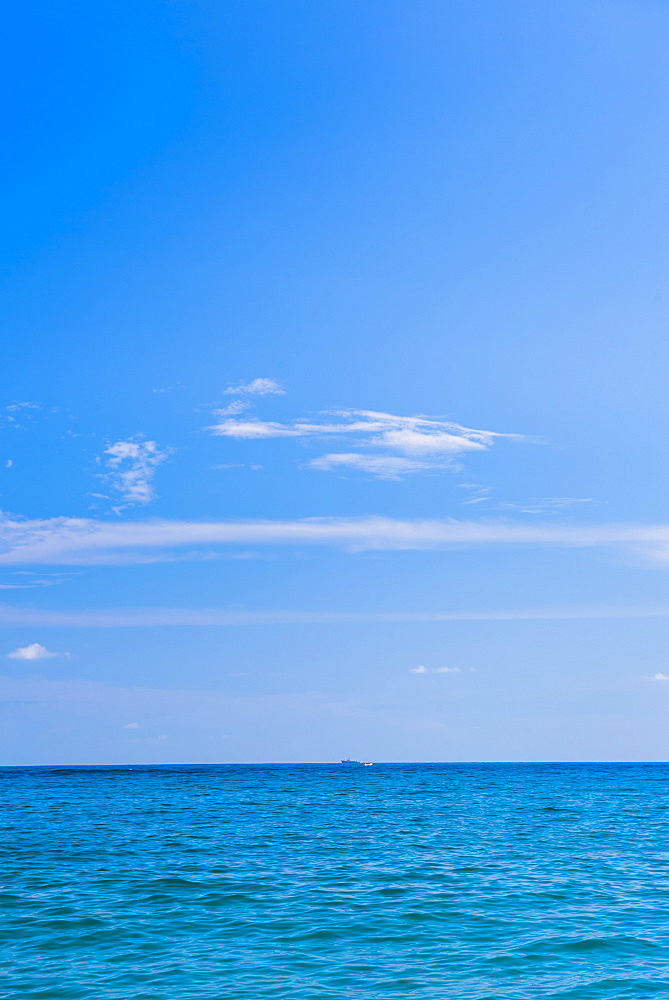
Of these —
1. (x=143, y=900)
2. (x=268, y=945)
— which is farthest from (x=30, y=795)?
(x=268, y=945)

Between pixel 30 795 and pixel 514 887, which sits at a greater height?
pixel 514 887

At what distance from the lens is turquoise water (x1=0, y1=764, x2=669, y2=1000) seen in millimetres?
13516

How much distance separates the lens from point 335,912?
18.0m

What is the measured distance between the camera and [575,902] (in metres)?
19.0

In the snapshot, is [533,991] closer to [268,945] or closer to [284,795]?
[268,945]

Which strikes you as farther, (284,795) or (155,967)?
(284,795)

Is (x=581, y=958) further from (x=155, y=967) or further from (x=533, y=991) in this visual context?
(x=155, y=967)

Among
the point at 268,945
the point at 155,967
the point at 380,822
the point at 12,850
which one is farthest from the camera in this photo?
the point at 380,822

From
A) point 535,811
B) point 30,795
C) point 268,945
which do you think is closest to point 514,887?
point 268,945

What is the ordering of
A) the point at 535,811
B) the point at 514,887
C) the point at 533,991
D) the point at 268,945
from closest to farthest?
1. the point at 533,991
2. the point at 268,945
3. the point at 514,887
4. the point at 535,811

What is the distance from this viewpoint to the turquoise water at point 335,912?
13.5 meters

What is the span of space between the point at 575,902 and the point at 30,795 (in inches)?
2335

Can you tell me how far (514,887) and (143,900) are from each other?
30.2 feet

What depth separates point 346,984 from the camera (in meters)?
13.3
